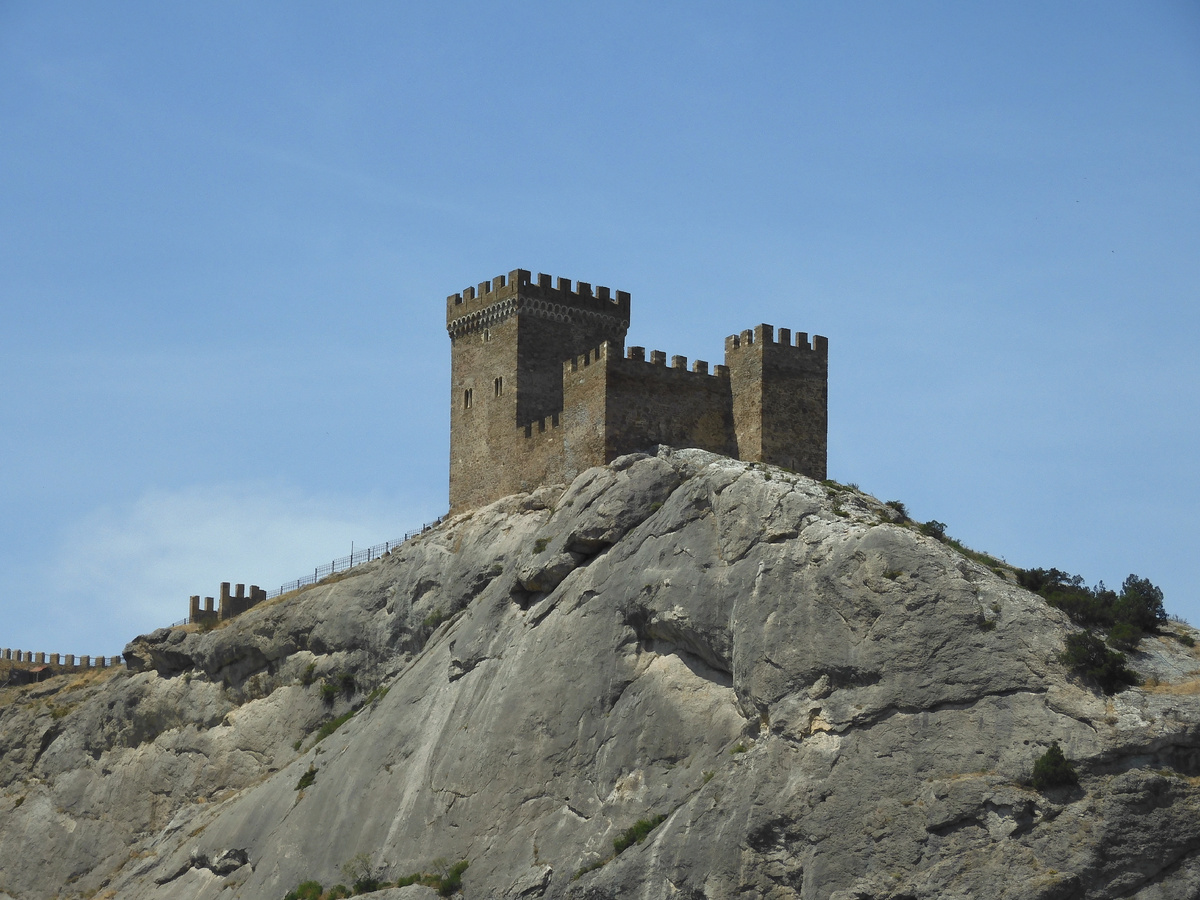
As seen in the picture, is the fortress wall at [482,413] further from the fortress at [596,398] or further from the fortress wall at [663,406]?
the fortress wall at [663,406]

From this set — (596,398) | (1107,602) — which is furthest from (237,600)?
(1107,602)

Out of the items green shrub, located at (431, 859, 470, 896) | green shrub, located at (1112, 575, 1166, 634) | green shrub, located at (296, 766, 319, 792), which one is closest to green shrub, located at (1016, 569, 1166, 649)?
green shrub, located at (1112, 575, 1166, 634)

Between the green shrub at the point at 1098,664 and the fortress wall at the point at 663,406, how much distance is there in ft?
67.0

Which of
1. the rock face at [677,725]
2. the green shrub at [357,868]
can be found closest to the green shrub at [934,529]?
the rock face at [677,725]

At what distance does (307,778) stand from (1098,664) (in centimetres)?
3391

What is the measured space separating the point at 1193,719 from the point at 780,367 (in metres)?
24.6

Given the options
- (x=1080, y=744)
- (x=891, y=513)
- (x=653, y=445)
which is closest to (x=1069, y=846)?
(x=1080, y=744)

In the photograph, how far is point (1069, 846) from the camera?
4866 cm

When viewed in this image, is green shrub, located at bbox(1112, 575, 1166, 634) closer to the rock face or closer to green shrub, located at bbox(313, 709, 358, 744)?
the rock face

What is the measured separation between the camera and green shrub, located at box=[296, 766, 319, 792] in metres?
69.8

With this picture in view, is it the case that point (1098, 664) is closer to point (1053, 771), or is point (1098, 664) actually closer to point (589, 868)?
point (1053, 771)

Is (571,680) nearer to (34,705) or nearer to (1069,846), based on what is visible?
(1069,846)

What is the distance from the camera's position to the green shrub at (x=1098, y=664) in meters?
51.4

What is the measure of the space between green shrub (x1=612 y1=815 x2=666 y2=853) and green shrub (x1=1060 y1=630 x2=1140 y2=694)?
14.4 meters
